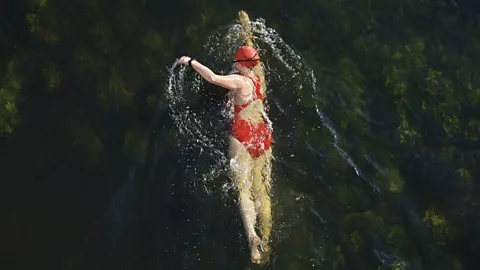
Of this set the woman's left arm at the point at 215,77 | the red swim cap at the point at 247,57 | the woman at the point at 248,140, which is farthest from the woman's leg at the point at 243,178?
the red swim cap at the point at 247,57

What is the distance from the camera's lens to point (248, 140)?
6633mm

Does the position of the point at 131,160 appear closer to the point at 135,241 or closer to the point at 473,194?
the point at 135,241

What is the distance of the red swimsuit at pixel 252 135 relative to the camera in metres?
6.62

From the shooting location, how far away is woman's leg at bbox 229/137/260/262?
20.7 feet

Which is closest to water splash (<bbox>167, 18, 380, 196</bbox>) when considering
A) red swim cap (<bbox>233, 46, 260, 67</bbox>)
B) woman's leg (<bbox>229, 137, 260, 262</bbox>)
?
woman's leg (<bbox>229, 137, 260, 262</bbox>)

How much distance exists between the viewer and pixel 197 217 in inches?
252

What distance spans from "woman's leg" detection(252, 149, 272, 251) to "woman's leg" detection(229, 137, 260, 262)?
0.07m

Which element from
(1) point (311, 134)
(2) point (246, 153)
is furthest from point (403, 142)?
(2) point (246, 153)

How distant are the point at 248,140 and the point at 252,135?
0.08m

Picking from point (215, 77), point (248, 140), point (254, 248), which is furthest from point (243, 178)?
point (215, 77)

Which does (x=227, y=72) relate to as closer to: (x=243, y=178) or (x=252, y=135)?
(x=252, y=135)

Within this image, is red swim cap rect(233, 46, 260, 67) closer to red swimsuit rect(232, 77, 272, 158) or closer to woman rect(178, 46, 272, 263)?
woman rect(178, 46, 272, 263)

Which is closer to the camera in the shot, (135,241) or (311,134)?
(135,241)

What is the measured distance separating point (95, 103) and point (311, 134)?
8.75 feet
